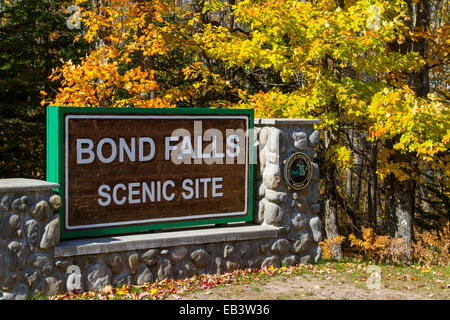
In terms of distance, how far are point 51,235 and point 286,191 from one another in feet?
10.6

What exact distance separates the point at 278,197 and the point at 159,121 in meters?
1.96

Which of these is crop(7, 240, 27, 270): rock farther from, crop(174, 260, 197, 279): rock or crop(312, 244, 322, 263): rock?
crop(312, 244, 322, 263): rock

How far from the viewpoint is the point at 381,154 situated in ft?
38.0

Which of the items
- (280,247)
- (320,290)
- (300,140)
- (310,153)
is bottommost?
(320,290)

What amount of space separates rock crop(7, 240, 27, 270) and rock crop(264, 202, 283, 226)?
3.20m

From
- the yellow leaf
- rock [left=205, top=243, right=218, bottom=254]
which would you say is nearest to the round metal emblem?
rock [left=205, top=243, right=218, bottom=254]

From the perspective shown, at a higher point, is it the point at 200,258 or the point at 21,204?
the point at 21,204

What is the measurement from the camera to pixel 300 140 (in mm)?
7562

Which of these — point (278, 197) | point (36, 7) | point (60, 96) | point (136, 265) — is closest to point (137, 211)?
point (136, 265)

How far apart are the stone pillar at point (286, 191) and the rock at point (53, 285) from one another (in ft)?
9.31

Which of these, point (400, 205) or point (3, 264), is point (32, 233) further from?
point (400, 205)

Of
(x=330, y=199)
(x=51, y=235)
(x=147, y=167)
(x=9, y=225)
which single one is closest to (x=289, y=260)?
(x=147, y=167)

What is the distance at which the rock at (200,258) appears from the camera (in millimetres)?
6691
